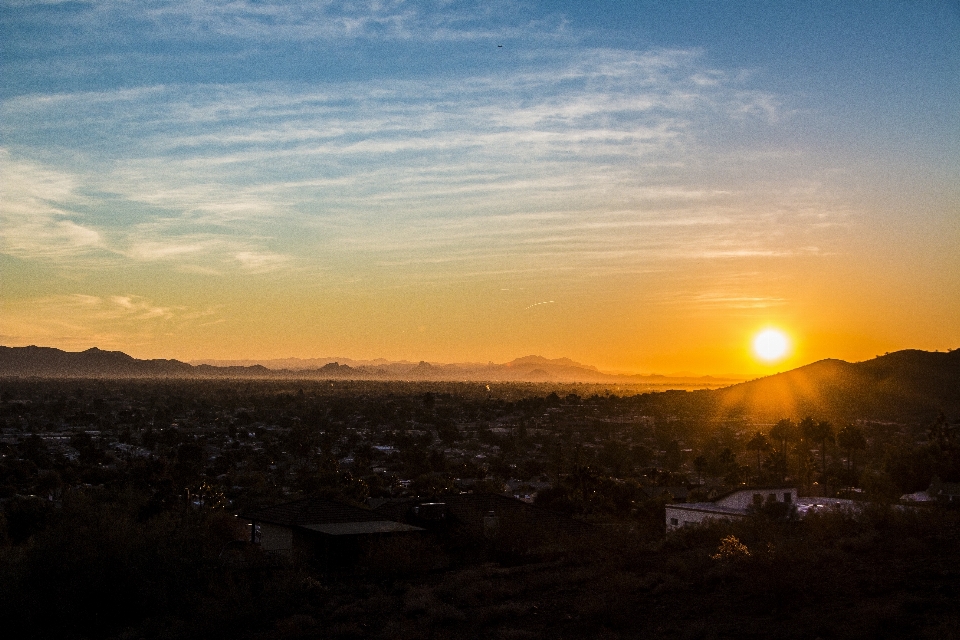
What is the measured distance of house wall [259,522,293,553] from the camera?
128 ft

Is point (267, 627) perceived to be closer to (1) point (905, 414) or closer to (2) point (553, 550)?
(2) point (553, 550)

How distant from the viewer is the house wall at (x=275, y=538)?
3916 centimetres

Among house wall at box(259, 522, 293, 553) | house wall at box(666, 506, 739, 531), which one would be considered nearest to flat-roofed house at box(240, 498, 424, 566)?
house wall at box(259, 522, 293, 553)

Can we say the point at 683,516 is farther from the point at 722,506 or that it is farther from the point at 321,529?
the point at 321,529

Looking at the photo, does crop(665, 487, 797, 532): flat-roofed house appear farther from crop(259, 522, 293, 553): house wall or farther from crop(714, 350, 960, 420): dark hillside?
crop(714, 350, 960, 420): dark hillside

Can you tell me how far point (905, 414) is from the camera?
114 meters

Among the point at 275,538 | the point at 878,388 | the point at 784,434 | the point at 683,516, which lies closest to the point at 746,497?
the point at 683,516

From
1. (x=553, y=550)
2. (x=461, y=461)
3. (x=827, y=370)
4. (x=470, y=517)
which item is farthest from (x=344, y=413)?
(x=553, y=550)

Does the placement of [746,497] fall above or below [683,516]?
above

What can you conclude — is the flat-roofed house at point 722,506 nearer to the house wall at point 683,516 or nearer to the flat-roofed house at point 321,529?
the house wall at point 683,516

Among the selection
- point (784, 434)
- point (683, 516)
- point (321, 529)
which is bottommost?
point (683, 516)

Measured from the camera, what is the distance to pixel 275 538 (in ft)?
132

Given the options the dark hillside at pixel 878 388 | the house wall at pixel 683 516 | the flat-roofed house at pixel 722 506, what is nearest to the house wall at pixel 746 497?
the flat-roofed house at pixel 722 506

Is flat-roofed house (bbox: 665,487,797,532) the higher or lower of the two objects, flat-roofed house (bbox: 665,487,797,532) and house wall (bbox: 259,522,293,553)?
the higher
